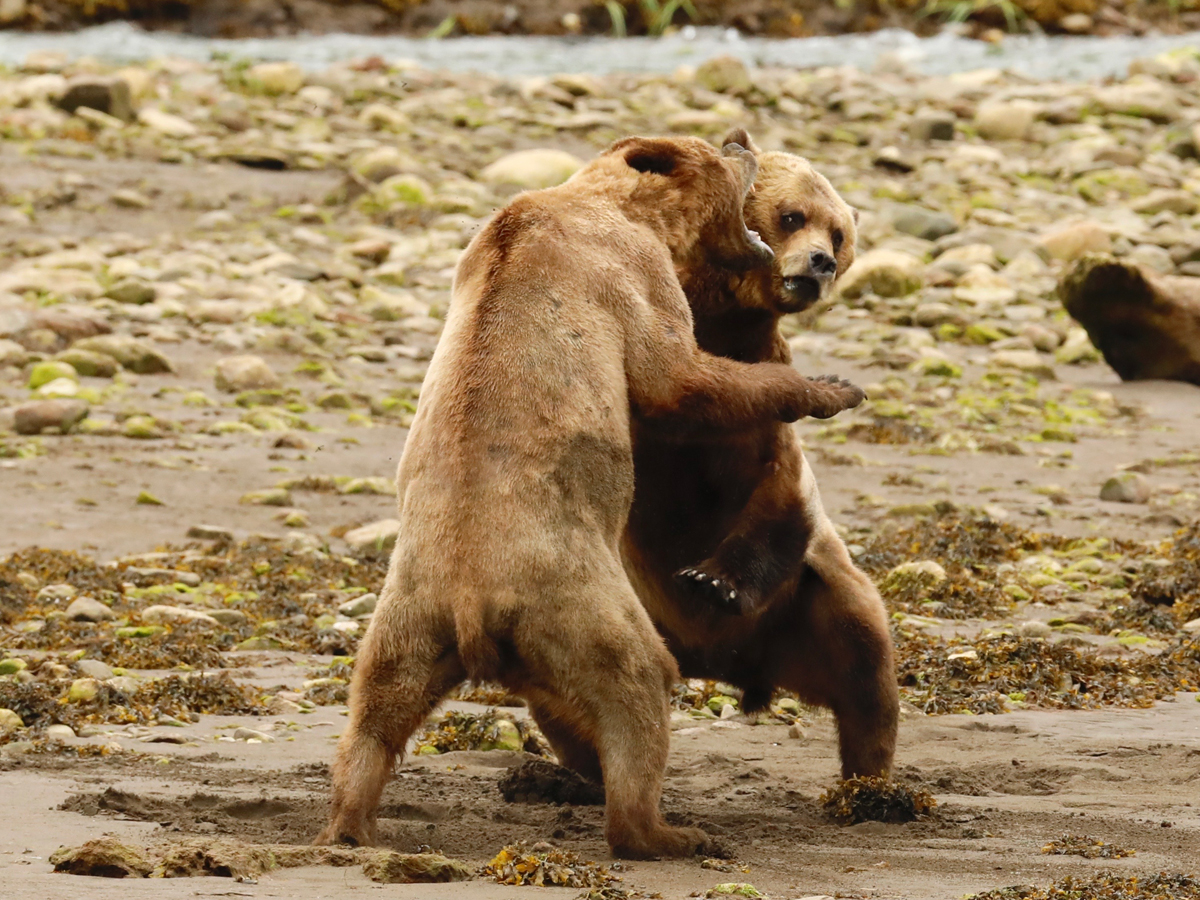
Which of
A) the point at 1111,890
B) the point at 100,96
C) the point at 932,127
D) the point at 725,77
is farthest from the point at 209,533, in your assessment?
the point at 725,77

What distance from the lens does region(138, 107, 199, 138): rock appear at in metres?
19.8

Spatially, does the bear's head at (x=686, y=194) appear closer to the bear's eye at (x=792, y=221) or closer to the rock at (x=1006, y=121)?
the bear's eye at (x=792, y=221)

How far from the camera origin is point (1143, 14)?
3306cm

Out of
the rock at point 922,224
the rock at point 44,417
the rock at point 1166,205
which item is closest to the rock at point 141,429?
the rock at point 44,417

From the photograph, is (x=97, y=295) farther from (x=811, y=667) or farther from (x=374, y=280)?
(x=811, y=667)

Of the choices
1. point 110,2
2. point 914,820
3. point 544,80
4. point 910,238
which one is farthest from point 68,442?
point 110,2

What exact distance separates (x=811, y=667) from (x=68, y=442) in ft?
21.4

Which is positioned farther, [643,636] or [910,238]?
[910,238]

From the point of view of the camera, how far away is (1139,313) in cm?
1395

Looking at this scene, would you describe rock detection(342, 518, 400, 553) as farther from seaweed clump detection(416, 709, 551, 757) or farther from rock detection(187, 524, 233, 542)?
→ seaweed clump detection(416, 709, 551, 757)

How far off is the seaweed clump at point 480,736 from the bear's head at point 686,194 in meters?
1.99

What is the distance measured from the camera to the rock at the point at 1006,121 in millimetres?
22703

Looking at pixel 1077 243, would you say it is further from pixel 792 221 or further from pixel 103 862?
pixel 103 862

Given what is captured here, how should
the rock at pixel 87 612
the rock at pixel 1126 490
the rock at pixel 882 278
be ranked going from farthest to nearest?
1. the rock at pixel 882 278
2. the rock at pixel 1126 490
3. the rock at pixel 87 612
